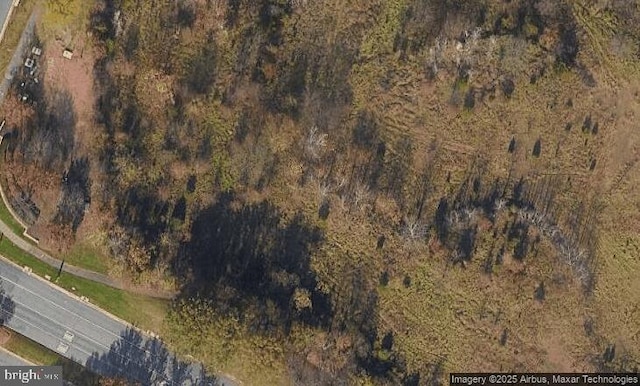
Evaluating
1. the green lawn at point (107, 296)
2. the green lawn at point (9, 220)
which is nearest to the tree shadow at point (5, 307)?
the green lawn at point (107, 296)

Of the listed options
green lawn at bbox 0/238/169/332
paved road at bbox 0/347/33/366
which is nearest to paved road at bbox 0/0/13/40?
green lawn at bbox 0/238/169/332

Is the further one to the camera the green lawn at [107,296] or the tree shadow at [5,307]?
the tree shadow at [5,307]

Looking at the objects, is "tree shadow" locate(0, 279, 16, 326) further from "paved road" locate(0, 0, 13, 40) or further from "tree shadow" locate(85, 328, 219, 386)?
"paved road" locate(0, 0, 13, 40)

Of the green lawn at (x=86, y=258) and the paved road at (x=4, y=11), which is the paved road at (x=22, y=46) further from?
the green lawn at (x=86, y=258)

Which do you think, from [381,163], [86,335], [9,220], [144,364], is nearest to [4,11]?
[9,220]

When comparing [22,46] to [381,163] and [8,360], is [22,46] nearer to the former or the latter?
[8,360]

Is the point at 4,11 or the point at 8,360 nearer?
the point at 4,11

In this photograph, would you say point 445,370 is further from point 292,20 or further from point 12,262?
point 12,262
